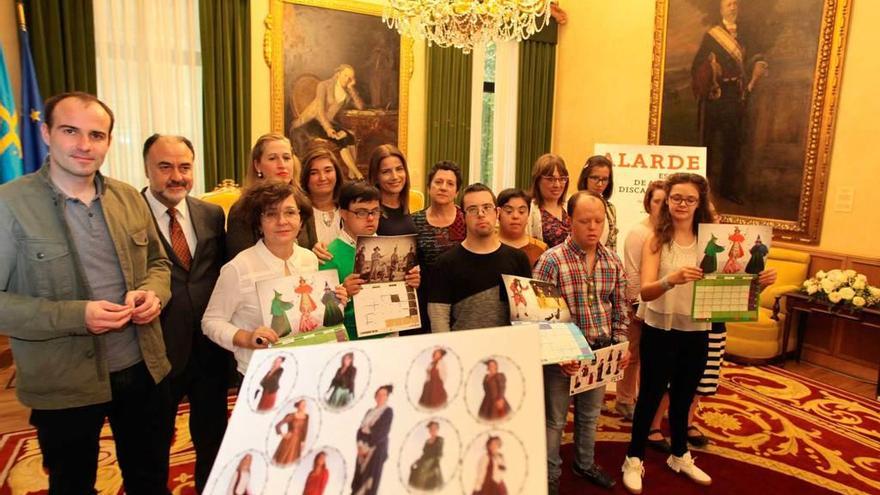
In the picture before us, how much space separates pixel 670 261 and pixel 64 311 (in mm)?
2470

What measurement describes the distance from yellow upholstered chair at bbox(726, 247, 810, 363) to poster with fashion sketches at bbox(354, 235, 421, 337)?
3.91m

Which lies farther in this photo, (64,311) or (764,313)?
(764,313)

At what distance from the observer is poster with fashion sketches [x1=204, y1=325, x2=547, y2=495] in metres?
0.88

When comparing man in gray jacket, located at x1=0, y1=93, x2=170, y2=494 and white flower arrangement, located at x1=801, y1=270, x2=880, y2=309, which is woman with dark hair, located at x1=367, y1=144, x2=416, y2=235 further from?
white flower arrangement, located at x1=801, y1=270, x2=880, y2=309

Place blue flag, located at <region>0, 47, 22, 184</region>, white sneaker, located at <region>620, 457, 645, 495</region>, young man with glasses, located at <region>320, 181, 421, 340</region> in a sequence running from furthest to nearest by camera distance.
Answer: blue flag, located at <region>0, 47, 22, 184</region>
white sneaker, located at <region>620, 457, 645, 495</region>
young man with glasses, located at <region>320, 181, 421, 340</region>

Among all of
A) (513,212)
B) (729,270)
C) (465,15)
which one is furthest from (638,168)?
(513,212)

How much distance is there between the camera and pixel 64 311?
5.10 feet

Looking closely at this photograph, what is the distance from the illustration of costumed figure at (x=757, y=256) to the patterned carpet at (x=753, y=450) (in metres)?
1.21

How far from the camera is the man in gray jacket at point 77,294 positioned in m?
1.58

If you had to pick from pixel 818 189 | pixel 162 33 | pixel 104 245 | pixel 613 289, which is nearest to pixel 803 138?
pixel 818 189

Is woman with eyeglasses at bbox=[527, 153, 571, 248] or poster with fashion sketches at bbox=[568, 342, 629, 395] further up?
woman with eyeglasses at bbox=[527, 153, 571, 248]

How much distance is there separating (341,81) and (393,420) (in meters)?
6.26

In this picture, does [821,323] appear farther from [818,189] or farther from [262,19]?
[262,19]

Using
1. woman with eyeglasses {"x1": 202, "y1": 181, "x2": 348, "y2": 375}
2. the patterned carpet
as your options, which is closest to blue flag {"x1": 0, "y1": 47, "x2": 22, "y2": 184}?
the patterned carpet
